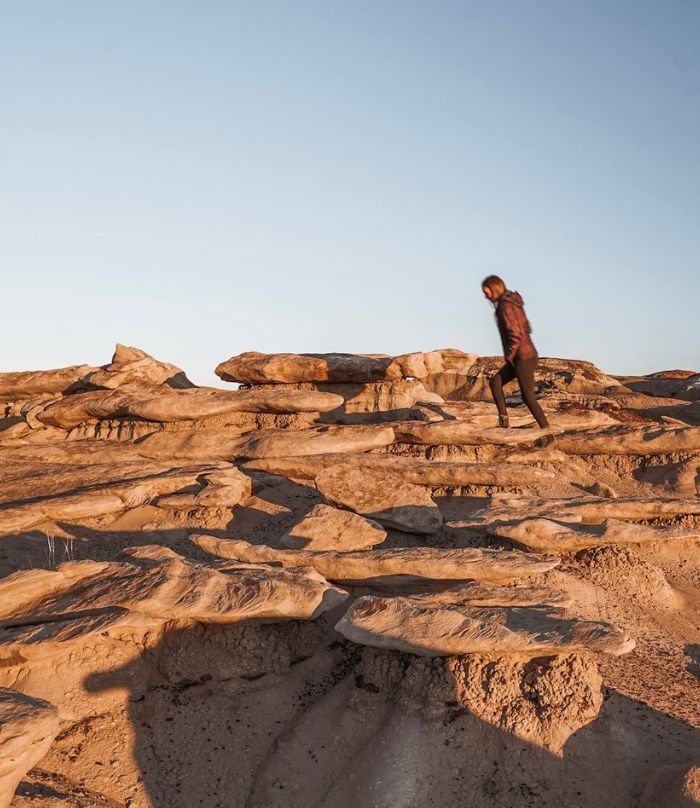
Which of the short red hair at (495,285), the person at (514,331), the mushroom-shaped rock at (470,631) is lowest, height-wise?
the mushroom-shaped rock at (470,631)

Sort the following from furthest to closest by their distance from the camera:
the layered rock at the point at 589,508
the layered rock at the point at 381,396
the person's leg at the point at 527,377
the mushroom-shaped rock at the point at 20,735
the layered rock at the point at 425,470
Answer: the layered rock at the point at 381,396
the person's leg at the point at 527,377
the layered rock at the point at 425,470
the layered rock at the point at 589,508
the mushroom-shaped rock at the point at 20,735

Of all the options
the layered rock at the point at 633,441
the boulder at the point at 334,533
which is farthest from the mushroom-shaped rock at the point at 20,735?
the layered rock at the point at 633,441

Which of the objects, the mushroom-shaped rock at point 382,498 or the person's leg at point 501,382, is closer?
the mushroom-shaped rock at point 382,498

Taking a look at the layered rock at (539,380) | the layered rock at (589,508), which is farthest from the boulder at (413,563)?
the layered rock at (539,380)

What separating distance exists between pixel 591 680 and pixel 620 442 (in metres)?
6.87

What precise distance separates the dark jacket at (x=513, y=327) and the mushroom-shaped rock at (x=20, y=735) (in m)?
8.69

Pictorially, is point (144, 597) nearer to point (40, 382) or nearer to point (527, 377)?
point (527, 377)

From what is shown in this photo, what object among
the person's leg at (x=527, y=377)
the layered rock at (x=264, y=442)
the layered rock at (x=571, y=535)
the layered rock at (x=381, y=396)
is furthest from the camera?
the layered rock at (x=381, y=396)

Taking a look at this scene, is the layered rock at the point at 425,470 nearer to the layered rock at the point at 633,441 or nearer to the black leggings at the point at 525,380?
the black leggings at the point at 525,380

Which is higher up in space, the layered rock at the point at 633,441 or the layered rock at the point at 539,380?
the layered rock at the point at 539,380

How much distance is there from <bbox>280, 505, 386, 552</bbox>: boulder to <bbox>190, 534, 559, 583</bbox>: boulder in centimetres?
53

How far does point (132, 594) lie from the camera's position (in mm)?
6852

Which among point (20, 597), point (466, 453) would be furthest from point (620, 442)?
point (20, 597)

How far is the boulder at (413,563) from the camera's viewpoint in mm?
7762
